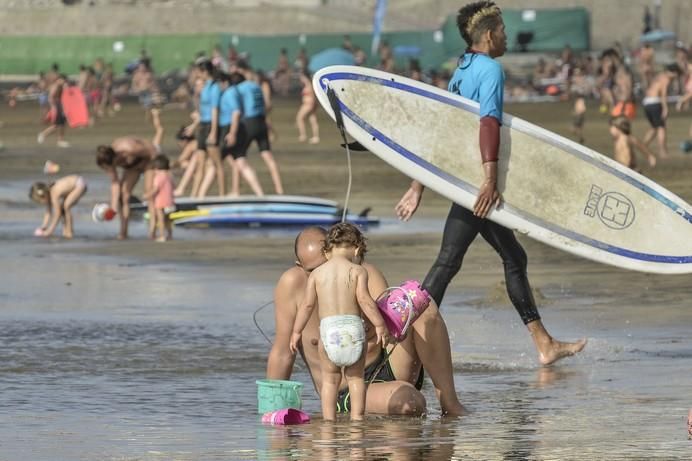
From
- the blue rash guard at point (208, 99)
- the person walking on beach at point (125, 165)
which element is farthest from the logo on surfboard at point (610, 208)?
the blue rash guard at point (208, 99)

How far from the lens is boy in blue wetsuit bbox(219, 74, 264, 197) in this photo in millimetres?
21625

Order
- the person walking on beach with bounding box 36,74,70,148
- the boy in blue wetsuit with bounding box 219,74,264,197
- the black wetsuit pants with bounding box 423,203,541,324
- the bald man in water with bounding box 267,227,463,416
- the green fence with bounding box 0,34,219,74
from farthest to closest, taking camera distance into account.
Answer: the green fence with bounding box 0,34,219,74 < the person walking on beach with bounding box 36,74,70,148 < the boy in blue wetsuit with bounding box 219,74,264,197 < the black wetsuit pants with bounding box 423,203,541,324 < the bald man in water with bounding box 267,227,463,416

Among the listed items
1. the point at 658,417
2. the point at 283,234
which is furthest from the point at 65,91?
the point at 658,417

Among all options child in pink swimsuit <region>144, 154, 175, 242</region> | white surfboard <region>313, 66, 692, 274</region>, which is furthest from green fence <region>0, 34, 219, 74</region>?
white surfboard <region>313, 66, 692, 274</region>

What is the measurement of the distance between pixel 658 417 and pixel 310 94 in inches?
1128

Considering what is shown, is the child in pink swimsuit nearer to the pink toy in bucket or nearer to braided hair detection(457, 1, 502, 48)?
braided hair detection(457, 1, 502, 48)

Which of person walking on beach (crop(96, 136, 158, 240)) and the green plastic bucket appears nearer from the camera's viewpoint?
the green plastic bucket

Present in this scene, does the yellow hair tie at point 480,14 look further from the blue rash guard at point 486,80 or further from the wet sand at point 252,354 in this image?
the wet sand at point 252,354

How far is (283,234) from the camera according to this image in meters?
19.0

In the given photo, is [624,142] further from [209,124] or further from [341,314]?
[341,314]

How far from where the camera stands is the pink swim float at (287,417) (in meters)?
8.35

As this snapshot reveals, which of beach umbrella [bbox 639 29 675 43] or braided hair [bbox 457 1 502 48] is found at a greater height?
braided hair [bbox 457 1 502 48]

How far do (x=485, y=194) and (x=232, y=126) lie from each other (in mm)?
12028

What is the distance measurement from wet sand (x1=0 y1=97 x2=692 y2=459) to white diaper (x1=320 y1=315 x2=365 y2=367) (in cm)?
30
